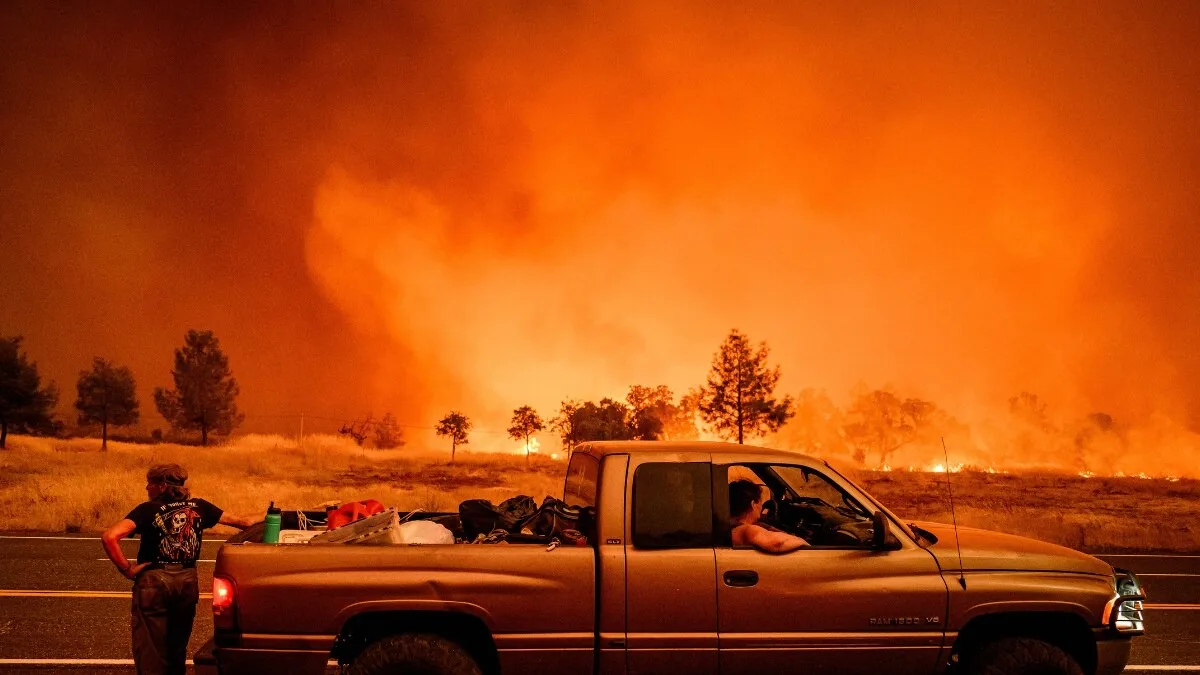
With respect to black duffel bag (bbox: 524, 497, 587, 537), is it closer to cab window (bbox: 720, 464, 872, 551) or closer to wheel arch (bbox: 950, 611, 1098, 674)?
cab window (bbox: 720, 464, 872, 551)

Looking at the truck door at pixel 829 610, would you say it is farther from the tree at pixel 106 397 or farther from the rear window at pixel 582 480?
the tree at pixel 106 397

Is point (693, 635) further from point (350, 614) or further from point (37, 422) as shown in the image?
point (37, 422)

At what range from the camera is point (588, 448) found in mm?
5879

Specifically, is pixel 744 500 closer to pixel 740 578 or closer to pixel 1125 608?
pixel 740 578

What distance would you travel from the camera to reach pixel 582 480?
19.0ft

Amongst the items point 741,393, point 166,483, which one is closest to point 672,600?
point 166,483

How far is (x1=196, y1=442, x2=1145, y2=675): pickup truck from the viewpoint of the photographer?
4746 millimetres

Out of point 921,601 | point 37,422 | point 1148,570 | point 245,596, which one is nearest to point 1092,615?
point 921,601

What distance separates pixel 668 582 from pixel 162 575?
322 centimetres

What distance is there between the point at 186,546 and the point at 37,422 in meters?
56.3

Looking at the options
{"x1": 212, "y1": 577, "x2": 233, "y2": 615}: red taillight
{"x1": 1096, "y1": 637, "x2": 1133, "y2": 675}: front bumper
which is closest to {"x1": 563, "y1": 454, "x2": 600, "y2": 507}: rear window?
{"x1": 212, "y1": 577, "x2": 233, "y2": 615}: red taillight

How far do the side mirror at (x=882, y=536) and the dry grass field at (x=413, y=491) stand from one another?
13617 mm

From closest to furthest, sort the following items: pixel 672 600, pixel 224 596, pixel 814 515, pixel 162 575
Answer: pixel 224 596 → pixel 672 600 → pixel 162 575 → pixel 814 515

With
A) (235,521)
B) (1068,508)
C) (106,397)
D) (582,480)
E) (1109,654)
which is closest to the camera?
(1109,654)
